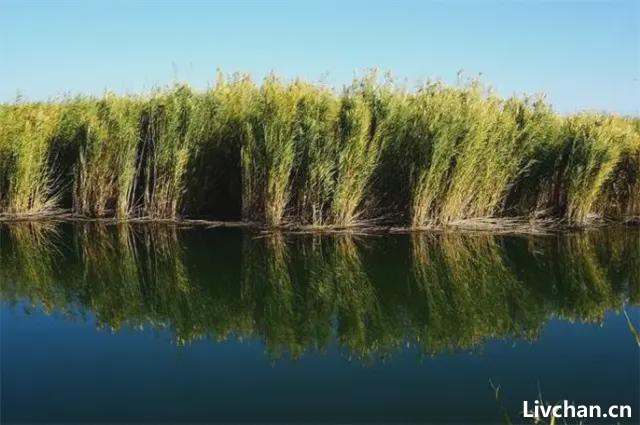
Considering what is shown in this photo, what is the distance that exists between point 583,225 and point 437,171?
2.46 metres

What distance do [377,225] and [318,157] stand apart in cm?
135

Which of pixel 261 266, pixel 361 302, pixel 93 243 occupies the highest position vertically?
pixel 93 243

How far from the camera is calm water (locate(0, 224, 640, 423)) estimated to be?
431 centimetres

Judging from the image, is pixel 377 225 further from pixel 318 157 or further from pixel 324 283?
pixel 324 283

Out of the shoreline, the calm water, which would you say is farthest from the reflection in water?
the shoreline

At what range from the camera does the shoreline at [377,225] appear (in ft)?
31.1

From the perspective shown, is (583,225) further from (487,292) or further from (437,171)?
(487,292)

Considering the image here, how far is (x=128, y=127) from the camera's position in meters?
10.1

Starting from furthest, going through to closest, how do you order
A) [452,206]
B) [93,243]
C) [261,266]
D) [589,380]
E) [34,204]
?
1. [34,204]
2. [452,206]
3. [93,243]
4. [261,266]
5. [589,380]

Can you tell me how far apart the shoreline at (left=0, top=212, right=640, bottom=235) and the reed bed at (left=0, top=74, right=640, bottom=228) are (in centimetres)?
8

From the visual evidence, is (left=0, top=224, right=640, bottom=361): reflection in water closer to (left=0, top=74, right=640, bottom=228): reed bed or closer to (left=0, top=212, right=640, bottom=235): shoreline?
(left=0, top=212, right=640, bottom=235): shoreline

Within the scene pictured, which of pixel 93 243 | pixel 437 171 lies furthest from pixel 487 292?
pixel 93 243

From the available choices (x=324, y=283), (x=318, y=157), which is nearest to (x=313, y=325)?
(x=324, y=283)

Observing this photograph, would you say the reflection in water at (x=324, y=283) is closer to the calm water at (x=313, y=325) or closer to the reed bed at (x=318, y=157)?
the calm water at (x=313, y=325)
